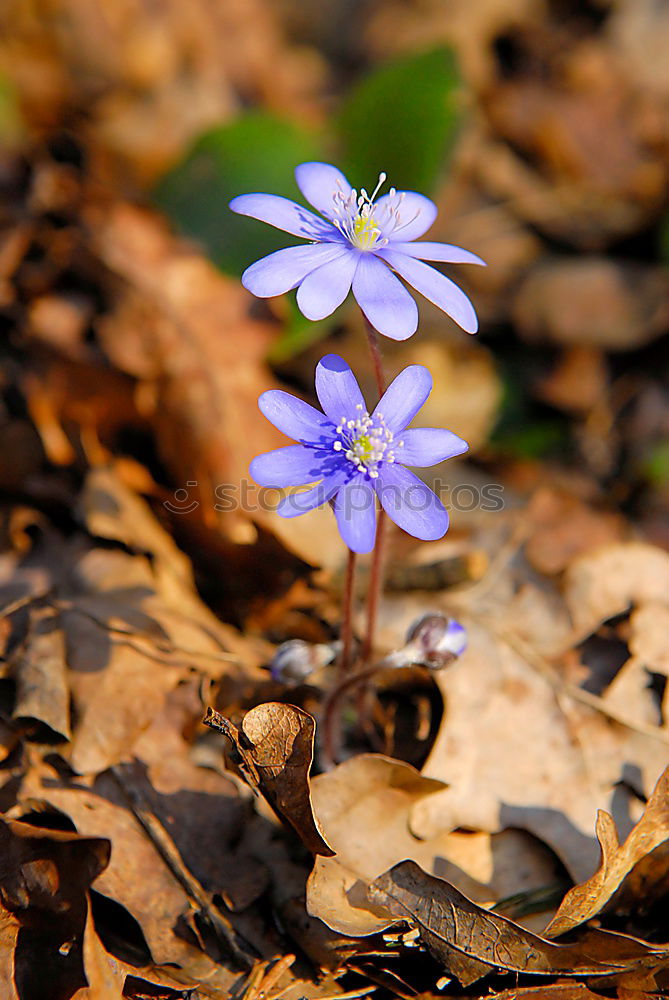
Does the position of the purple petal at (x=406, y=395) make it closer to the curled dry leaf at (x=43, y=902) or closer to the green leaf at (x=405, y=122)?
the curled dry leaf at (x=43, y=902)

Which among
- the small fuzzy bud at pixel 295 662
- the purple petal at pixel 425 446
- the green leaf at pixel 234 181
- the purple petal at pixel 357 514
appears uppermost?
the green leaf at pixel 234 181

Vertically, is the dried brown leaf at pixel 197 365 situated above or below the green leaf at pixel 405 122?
below

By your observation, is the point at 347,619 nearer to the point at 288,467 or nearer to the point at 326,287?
the point at 288,467

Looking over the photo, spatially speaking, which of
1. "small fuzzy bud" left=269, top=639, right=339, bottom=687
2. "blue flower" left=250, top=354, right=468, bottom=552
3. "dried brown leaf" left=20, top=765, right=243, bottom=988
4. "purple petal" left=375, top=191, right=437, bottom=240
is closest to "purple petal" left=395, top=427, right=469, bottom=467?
"blue flower" left=250, top=354, right=468, bottom=552

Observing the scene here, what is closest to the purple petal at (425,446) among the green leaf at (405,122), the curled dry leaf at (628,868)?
the curled dry leaf at (628,868)

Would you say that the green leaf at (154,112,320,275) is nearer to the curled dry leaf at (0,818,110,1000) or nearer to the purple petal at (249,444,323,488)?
Answer: the purple petal at (249,444,323,488)

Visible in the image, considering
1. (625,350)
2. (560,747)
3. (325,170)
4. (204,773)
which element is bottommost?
(204,773)

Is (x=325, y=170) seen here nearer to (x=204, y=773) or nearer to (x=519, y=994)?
(x=204, y=773)

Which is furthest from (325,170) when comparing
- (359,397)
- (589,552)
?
(589,552)
